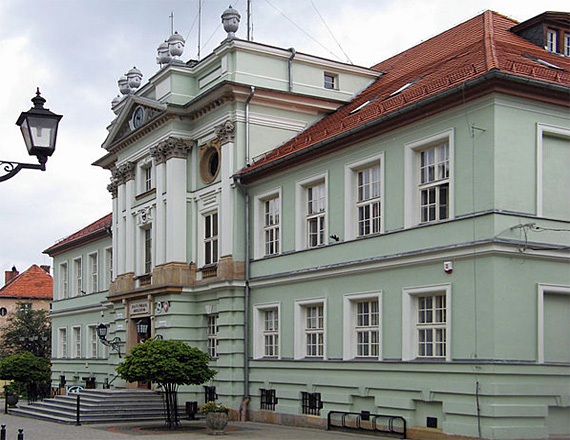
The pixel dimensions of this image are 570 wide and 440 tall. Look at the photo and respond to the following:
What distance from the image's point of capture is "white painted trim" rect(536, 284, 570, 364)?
62.6ft

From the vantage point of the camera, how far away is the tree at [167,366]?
25.5 meters

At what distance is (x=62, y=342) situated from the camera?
159 feet

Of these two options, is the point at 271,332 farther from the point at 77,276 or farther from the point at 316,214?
the point at 77,276

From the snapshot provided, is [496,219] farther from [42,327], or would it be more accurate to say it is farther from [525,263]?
[42,327]

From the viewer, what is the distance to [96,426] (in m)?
27.1

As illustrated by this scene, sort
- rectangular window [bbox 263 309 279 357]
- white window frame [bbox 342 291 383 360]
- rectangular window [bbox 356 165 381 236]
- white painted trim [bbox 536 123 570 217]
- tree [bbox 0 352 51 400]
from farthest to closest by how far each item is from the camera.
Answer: tree [bbox 0 352 51 400] < rectangular window [bbox 263 309 279 357] < white window frame [bbox 342 291 383 360] < rectangular window [bbox 356 165 381 236] < white painted trim [bbox 536 123 570 217]

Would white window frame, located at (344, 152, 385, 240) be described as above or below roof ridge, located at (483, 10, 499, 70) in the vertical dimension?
below

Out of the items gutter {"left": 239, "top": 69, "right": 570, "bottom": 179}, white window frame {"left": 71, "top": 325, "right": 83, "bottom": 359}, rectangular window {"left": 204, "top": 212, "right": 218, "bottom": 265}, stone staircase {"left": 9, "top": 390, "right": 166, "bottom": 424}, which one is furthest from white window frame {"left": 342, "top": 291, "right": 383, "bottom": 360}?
white window frame {"left": 71, "top": 325, "right": 83, "bottom": 359}

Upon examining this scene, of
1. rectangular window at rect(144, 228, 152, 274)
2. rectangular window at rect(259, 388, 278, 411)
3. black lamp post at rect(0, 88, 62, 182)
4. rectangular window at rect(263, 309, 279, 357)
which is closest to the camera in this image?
black lamp post at rect(0, 88, 62, 182)

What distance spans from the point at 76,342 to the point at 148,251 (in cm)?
1419

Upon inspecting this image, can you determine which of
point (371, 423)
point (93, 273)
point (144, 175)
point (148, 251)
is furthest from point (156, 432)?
point (93, 273)

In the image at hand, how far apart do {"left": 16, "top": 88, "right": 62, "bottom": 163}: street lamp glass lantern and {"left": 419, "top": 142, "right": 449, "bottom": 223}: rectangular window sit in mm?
11486

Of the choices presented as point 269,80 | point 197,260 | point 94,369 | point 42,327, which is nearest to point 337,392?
point 197,260

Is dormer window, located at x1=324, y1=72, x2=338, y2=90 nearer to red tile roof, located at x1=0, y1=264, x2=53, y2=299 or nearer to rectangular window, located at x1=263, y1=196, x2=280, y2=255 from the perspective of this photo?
rectangular window, located at x1=263, y1=196, x2=280, y2=255
